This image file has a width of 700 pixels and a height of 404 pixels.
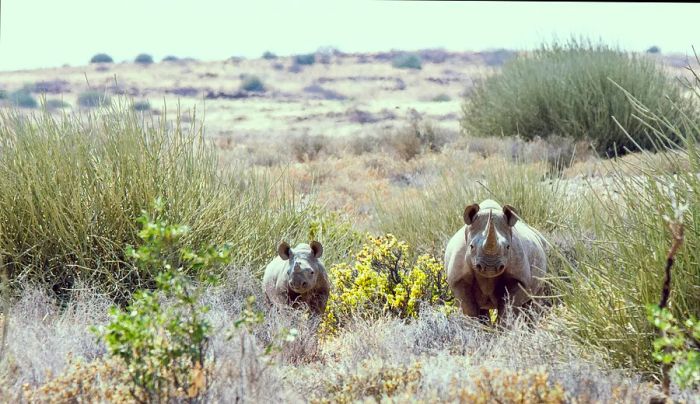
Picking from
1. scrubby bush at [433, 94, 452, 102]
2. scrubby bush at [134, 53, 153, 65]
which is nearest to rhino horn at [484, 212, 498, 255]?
scrubby bush at [433, 94, 452, 102]

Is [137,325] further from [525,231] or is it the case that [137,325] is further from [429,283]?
[429,283]

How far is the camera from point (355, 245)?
403 inches

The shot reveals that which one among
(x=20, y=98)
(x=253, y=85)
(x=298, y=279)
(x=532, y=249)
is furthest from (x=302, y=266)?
(x=253, y=85)

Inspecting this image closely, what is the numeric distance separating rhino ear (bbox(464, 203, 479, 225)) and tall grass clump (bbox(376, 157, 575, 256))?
9.74 ft

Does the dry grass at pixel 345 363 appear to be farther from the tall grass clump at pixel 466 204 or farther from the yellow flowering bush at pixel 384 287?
the tall grass clump at pixel 466 204

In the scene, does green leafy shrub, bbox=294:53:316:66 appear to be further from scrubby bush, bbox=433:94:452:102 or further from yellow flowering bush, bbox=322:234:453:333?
yellow flowering bush, bbox=322:234:453:333

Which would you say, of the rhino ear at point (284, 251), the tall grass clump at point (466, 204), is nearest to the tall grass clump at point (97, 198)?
Answer: the rhino ear at point (284, 251)

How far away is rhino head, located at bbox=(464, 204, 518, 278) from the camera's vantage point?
6.18m

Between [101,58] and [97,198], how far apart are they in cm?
8719

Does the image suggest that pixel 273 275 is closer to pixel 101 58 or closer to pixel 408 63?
pixel 408 63

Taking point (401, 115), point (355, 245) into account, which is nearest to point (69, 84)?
point (401, 115)

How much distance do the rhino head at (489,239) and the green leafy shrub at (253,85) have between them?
6601 cm

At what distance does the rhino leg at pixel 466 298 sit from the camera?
6.75 m

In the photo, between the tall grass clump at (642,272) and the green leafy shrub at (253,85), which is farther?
the green leafy shrub at (253,85)
